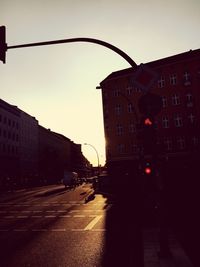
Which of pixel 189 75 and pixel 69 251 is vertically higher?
pixel 189 75

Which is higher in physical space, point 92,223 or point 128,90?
point 128,90

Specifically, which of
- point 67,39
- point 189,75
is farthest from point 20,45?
point 189,75

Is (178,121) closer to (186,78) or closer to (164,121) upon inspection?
(164,121)

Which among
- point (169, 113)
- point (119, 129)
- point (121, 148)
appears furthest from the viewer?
point (119, 129)

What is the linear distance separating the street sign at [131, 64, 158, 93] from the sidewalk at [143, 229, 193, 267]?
3854 millimetres

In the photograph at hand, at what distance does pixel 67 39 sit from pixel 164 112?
123ft

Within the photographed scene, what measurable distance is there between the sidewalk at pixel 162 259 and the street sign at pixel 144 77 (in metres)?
3.85

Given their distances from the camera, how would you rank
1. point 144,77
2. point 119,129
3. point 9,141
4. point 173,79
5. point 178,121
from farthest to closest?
point 9,141
point 119,129
point 173,79
point 178,121
point 144,77

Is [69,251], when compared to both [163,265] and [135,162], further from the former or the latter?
[135,162]

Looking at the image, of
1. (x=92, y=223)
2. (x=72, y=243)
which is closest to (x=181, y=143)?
(x=92, y=223)

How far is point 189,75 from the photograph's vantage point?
42094 millimetres

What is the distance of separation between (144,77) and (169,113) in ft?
122

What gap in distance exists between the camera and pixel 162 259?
6383mm

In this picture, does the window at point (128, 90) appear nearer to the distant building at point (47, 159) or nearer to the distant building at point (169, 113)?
the distant building at point (169, 113)
